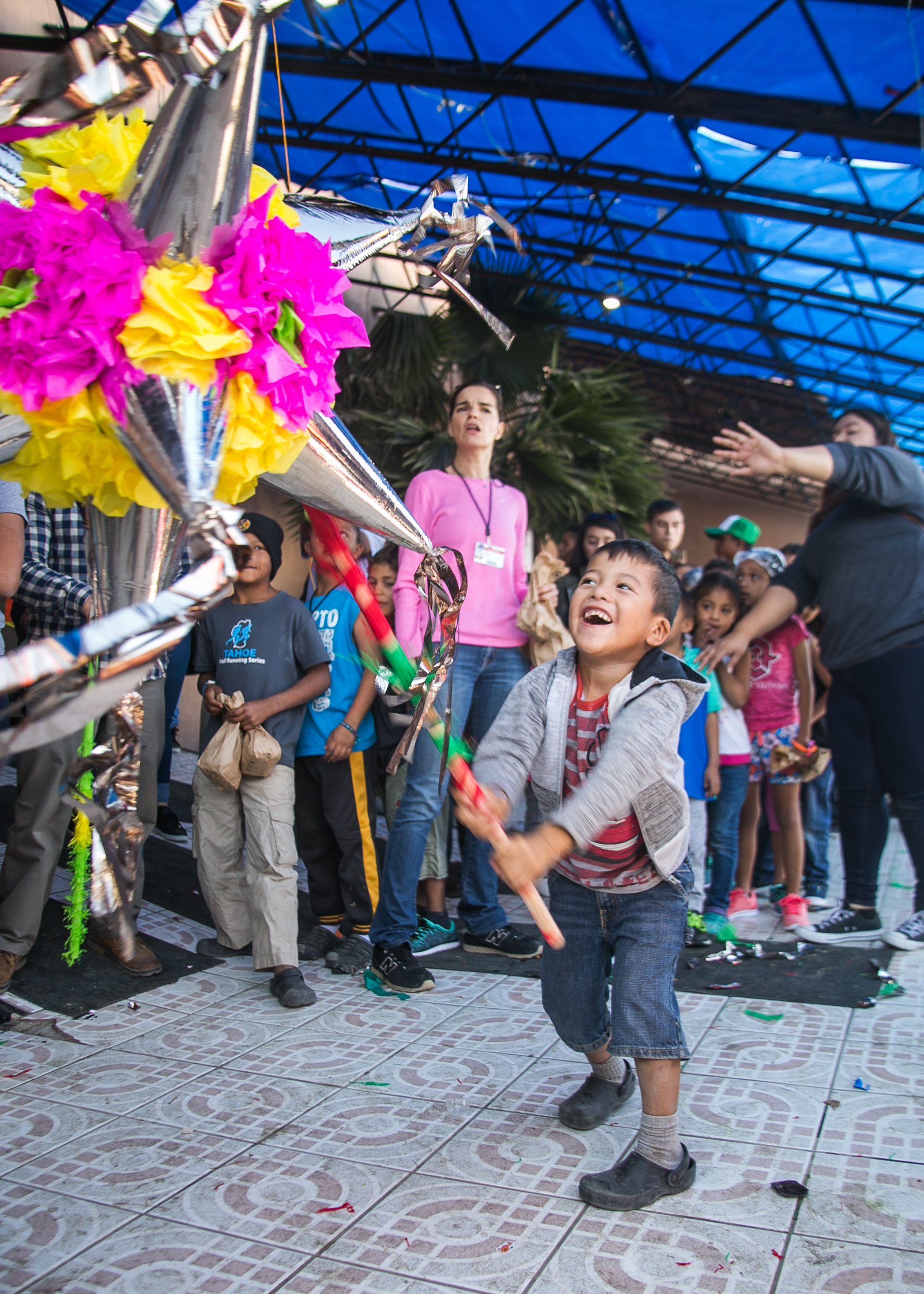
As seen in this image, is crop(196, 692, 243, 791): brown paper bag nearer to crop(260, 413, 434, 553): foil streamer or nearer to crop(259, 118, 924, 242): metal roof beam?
crop(260, 413, 434, 553): foil streamer

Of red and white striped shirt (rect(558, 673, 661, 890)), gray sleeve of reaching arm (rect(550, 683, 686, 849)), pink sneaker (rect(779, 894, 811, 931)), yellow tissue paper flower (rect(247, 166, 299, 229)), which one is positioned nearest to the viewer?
yellow tissue paper flower (rect(247, 166, 299, 229))

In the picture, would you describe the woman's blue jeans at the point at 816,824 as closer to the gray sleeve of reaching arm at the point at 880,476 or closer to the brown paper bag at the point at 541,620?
the gray sleeve of reaching arm at the point at 880,476

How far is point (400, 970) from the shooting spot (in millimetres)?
2539

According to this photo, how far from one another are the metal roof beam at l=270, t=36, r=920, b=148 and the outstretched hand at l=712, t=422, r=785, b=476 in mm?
4620

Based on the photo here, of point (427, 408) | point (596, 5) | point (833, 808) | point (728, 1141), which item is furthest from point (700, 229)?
point (728, 1141)

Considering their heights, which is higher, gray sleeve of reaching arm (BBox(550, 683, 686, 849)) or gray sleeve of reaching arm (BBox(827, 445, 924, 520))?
gray sleeve of reaching arm (BBox(827, 445, 924, 520))

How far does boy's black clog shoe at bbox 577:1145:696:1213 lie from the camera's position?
155cm

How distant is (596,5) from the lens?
5844 millimetres

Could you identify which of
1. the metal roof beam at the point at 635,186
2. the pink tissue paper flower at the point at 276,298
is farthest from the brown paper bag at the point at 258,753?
the metal roof beam at the point at 635,186

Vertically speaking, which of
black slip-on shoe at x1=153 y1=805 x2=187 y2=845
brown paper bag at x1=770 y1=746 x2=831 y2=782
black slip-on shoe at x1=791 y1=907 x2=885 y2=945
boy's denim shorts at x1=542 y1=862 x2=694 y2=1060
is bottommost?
black slip-on shoe at x1=791 y1=907 x2=885 y2=945

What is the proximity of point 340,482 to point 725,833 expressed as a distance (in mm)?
2520

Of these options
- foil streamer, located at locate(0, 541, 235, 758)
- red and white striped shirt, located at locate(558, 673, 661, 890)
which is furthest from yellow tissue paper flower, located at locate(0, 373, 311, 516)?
red and white striped shirt, located at locate(558, 673, 661, 890)

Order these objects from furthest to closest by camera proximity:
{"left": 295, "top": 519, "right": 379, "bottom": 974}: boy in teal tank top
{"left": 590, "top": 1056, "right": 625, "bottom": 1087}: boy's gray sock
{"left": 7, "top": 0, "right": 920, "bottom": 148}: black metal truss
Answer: {"left": 7, "top": 0, "right": 920, "bottom": 148}: black metal truss → {"left": 295, "top": 519, "right": 379, "bottom": 974}: boy in teal tank top → {"left": 590, "top": 1056, "right": 625, "bottom": 1087}: boy's gray sock

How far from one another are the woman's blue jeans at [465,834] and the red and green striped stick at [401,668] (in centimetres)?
84
